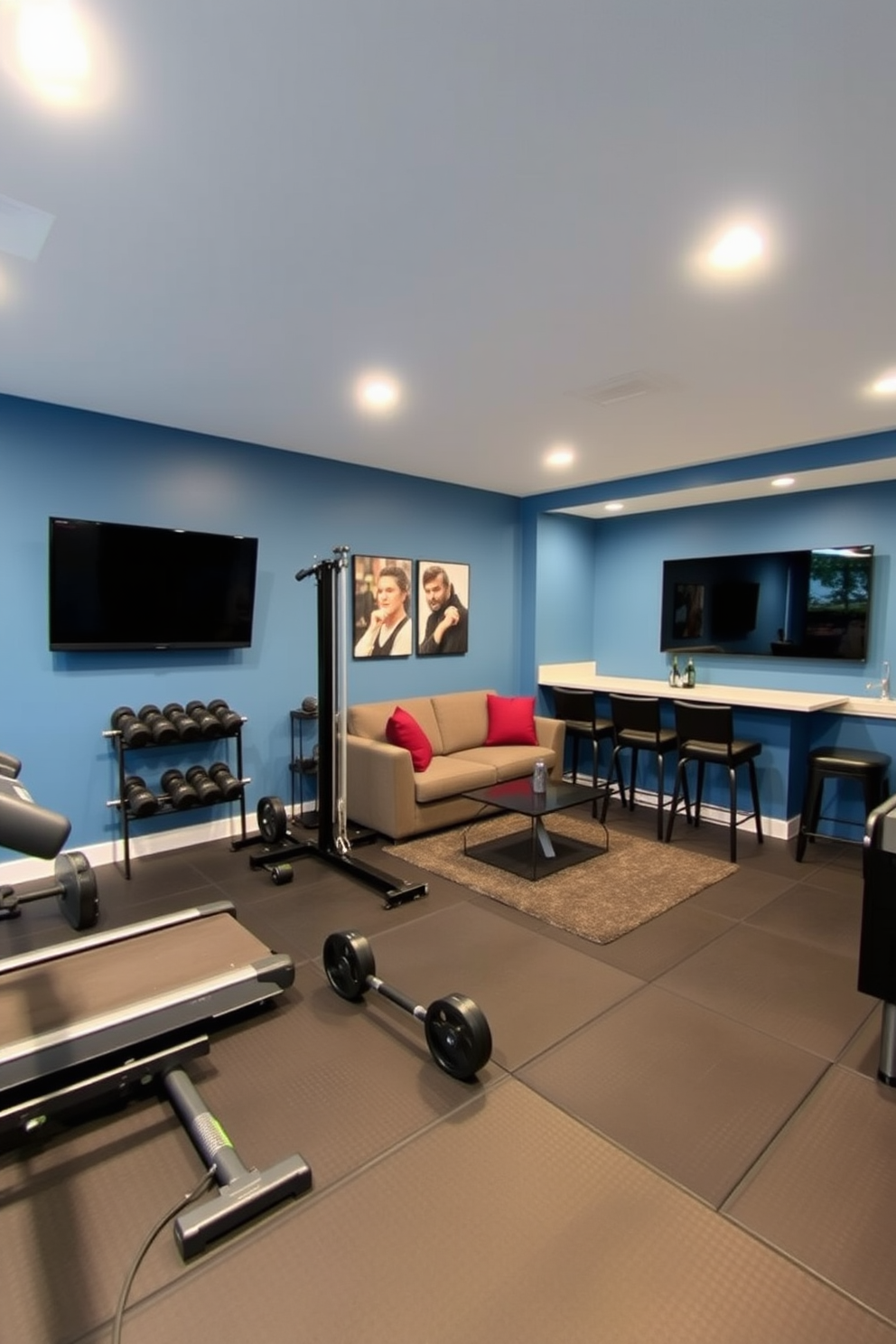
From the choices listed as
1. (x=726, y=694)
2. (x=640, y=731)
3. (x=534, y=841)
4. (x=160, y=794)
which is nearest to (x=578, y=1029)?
(x=534, y=841)

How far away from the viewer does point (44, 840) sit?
3.80 ft

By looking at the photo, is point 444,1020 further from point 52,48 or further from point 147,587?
point 147,587

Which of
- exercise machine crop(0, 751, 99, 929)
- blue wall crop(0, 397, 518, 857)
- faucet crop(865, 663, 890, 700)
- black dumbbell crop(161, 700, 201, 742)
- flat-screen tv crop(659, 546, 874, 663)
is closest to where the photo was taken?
exercise machine crop(0, 751, 99, 929)

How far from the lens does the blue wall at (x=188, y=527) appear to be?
11.6 feet

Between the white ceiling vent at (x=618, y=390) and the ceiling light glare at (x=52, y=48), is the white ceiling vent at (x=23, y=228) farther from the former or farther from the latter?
the white ceiling vent at (x=618, y=390)

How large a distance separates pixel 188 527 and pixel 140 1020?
9.63 ft

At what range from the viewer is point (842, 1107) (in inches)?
77.9

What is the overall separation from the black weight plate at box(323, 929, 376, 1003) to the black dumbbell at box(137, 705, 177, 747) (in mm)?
1772

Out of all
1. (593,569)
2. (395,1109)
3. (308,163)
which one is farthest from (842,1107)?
(593,569)

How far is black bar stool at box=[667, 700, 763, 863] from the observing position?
164 inches

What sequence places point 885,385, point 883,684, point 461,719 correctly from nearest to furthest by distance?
point 885,385
point 883,684
point 461,719

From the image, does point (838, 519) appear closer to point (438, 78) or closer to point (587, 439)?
point (587, 439)

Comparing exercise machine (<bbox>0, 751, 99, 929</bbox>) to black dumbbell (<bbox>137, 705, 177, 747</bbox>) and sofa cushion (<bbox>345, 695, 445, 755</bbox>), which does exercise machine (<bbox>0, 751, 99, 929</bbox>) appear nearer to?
black dumbbell (<bbox>137, 705, 177, 747</bbox>)

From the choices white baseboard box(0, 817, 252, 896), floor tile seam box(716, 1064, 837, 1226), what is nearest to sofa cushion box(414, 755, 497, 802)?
white baseboard box(0, 817, 252, 896)
